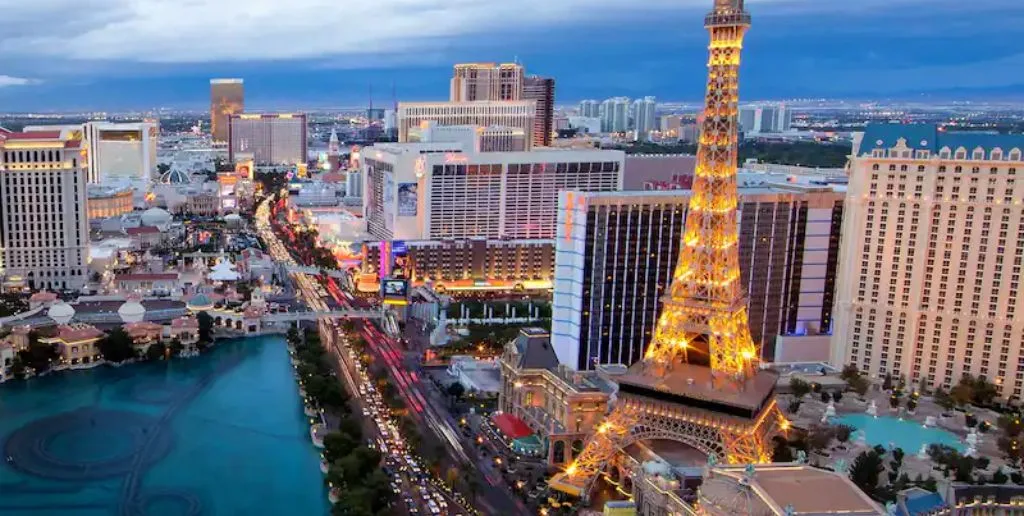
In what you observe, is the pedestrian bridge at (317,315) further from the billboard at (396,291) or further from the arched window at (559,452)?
the arched window at (559,452)

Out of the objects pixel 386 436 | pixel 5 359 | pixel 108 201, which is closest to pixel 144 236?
pixel 108 201

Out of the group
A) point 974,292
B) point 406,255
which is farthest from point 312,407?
point 974,292

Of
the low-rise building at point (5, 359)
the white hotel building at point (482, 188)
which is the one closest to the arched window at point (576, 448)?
the low-rise building at point (5, 359)

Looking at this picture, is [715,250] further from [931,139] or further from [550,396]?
[931,139]

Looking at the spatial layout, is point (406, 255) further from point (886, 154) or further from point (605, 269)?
point (886, 154)

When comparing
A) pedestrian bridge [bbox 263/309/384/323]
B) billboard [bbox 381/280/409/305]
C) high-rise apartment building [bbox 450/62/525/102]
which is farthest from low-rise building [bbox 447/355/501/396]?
high-rise apartment building [bbox 450/62/525/102]
